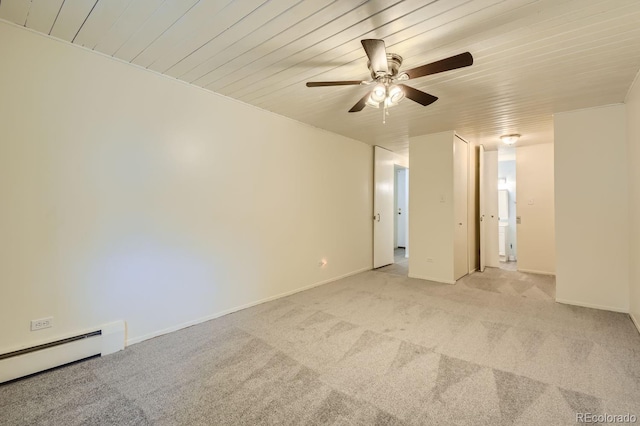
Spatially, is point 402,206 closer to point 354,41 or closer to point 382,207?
point 382,207

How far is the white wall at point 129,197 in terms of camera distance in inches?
79.5

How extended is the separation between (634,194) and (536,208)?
2530 mm

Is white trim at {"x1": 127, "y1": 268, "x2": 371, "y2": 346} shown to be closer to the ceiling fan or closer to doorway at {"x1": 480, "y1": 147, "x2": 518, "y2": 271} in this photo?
the ceiling fan

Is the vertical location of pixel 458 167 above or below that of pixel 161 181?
above

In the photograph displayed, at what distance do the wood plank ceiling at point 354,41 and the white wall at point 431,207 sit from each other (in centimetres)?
140

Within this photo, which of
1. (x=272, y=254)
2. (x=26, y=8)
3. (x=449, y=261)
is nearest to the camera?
(x=26, y=8)

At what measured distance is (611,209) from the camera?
3285 millimetres

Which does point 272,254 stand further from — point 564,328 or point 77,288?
point 564,328

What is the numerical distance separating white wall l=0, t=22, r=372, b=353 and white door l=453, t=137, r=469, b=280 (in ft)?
8.61

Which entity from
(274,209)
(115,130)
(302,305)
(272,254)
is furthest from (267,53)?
(302,305)

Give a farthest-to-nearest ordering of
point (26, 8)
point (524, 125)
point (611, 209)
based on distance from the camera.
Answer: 1. point (524, 125)
2. point (611, 209)
3. point (26, 8)

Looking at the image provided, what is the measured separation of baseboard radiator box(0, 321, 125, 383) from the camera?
6.34 ft

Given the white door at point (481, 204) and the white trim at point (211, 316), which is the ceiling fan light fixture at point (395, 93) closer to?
the white trim at point (211, 316)

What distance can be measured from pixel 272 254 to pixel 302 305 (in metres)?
0.76
